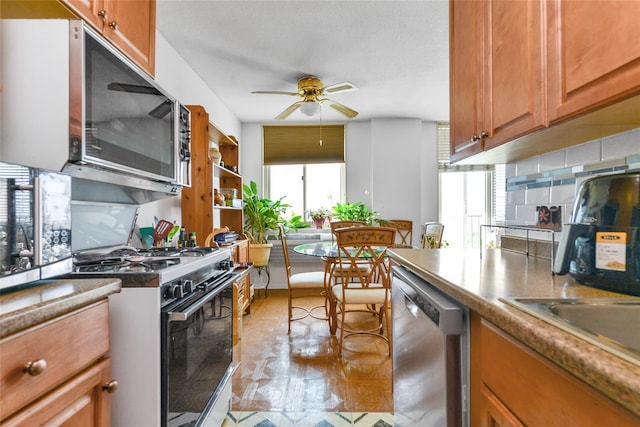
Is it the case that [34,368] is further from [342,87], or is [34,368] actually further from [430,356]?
[342,87]

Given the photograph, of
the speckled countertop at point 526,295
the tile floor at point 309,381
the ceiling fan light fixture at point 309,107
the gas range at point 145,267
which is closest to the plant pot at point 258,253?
the tile floor at point 309,381

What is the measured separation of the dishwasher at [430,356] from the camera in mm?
866

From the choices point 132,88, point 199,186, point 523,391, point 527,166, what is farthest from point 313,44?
point 523,391

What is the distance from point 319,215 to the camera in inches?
183

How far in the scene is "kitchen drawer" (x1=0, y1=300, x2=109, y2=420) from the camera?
61cm

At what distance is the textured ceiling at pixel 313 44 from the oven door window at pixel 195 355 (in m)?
1.86

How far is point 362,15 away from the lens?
7.30 feet

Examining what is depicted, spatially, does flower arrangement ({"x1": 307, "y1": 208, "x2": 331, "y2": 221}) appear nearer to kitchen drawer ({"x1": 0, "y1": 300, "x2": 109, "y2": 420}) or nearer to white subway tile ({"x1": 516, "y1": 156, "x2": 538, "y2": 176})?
white subway tile ({"x1": 516, "y1": 156, "x2": 538, "y2": 176})

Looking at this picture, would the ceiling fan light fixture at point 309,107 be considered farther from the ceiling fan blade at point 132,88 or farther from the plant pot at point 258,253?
the ceiling fan blade at point 132,88

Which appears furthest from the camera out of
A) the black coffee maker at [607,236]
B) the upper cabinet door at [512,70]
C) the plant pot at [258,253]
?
the plant pot at [258,253]

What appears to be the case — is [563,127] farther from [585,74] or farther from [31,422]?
[31,422]

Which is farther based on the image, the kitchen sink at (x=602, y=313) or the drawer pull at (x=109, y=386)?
the drawer pull at (x=109, y=386)

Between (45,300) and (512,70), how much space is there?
1.50 metres

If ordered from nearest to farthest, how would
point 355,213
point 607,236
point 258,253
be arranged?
1. point 607,236
2. point 258,253
3. point 355,213
